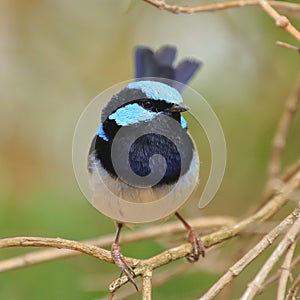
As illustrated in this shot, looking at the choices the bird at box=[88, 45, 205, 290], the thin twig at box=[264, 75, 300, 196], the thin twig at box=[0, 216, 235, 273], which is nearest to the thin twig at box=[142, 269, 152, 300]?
the bird at box=[88, 45, 205, 290]

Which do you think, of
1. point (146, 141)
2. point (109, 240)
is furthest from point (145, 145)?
point (109, 240)

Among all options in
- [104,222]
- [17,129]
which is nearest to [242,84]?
[104,222]

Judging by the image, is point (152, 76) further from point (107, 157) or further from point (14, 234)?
point (14, 234)

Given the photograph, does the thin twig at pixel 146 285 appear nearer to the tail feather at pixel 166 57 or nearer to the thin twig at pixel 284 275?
the thin twig at pixel 284 275

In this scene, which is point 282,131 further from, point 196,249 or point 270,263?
point 270,263

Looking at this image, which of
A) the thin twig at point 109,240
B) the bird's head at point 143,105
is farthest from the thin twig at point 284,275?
the thin twig at point 109,240

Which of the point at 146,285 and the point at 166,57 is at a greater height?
the point at 166,57
